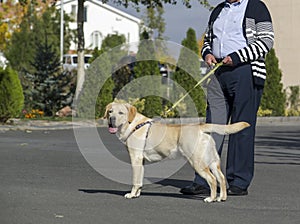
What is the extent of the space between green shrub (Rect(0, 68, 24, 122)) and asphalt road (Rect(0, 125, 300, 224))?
26.7 ft

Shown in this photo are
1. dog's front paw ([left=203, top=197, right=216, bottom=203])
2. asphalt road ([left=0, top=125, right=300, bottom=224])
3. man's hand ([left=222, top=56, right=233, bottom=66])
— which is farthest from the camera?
man's hand ([left=222, top=56, right=233, bottom=66])

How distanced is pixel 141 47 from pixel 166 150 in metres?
18.0

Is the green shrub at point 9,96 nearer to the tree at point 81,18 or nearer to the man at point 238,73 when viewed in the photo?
the tree at point 81,18

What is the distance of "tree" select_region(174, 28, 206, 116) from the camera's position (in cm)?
2619

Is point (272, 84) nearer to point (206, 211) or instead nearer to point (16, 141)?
point (16, 141)

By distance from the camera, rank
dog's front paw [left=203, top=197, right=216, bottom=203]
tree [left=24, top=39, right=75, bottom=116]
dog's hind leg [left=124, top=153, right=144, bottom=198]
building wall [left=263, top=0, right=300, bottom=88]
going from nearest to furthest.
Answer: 1. dog's front paw [left=203, top=197, right=216, bottom=203]
2. dog's hind leg [left=124, top=153, right=144, bottom=198]
3. tree [left=24, top=39, right=75, bottom=116]
4. building wall [left=263, top=0, right=300, bottom=88]

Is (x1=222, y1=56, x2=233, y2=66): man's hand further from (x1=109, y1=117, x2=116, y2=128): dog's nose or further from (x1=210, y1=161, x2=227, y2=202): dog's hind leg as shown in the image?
(x1=109, y1=117, x2=116, y2=128): dog's nose

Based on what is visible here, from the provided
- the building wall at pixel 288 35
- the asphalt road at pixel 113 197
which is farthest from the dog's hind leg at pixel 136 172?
the building wall at pixel 288 35

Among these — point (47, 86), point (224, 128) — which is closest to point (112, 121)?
point (224, 128)

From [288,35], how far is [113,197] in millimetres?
26374

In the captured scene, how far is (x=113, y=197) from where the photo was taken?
830 cm

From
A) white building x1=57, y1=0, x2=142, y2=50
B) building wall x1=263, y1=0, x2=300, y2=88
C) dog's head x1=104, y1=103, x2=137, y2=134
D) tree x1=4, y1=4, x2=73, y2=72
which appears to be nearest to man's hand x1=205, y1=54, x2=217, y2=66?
dog's head x1=104, y1=103, x2=137, y2=134

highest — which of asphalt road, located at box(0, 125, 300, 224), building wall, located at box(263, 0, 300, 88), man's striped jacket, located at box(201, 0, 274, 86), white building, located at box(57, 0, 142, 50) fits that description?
white building, located at box(57, 0, 142, 50)

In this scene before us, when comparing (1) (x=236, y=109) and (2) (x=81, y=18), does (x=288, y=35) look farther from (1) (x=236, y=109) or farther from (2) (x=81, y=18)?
(1) (x=236, y=109)
